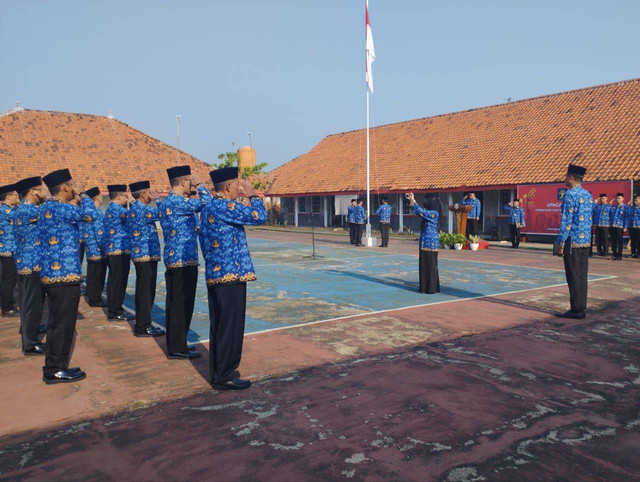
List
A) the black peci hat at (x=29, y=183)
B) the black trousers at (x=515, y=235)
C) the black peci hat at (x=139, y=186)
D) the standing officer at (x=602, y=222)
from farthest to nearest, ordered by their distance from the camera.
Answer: the black trousers at (x=515, y=235) → the standing officer at (x=602, y=222) → the black peci hat at (x=139, y=186) → the black peci hat at (x=29, y=183)

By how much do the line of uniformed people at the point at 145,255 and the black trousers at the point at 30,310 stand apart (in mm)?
11

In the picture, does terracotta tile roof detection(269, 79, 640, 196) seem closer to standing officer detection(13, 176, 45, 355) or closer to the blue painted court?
the blue painted court

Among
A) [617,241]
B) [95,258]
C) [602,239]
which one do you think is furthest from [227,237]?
[602,239]

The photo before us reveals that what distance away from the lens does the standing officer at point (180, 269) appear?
19.5 feet

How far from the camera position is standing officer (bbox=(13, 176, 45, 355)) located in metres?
6.33

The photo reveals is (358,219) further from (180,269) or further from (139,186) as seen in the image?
(180,269)

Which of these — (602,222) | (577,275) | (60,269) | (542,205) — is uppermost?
(542,205)

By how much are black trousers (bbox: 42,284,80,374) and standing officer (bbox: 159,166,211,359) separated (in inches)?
40.5

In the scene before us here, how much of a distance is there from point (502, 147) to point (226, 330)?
23.5 m

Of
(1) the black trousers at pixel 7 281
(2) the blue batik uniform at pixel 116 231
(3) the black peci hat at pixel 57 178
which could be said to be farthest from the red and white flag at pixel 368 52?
(3) the black peci hat at pixel 57 178

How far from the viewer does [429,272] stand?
9.86 meters

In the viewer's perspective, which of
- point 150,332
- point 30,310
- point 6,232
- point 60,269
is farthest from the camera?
point 6,232

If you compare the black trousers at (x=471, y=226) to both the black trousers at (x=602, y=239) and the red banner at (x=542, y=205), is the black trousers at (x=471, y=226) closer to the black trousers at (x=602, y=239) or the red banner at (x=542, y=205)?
the red banner at (x=542, y=205)

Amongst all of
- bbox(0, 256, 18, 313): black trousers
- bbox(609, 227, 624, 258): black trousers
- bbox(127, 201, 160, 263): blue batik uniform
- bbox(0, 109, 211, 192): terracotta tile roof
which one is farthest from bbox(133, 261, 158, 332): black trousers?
bbox(0, 109, 211, 192): terracotta tile roof
